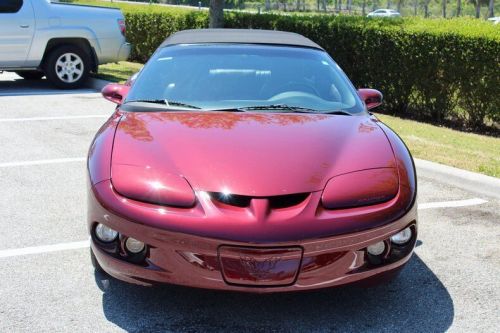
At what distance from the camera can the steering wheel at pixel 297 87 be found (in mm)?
4719

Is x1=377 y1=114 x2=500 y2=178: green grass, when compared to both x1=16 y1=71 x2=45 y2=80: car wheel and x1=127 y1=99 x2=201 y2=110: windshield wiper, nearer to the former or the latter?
x1=127 y1=99 x2=201 y2=110: windshield wiper

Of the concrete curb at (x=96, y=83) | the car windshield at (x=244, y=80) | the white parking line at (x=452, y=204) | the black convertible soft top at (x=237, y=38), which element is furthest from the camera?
the concrete curb at (x=96, y=83)

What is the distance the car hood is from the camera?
3.38 m

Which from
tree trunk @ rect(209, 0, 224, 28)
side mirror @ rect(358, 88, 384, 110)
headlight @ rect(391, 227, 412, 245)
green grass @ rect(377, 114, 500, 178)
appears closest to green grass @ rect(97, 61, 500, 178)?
green grass @ rect(377, 114, 500, 178)

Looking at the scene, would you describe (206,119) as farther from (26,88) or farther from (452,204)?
(26,88)

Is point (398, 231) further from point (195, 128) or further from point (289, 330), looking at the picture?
point (195, 128)

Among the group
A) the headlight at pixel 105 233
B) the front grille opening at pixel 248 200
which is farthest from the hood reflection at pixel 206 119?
the front grille opening at pixel 248 200

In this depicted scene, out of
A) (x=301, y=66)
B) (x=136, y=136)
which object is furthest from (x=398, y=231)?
(x=301, y=66)

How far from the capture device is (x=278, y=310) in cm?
362

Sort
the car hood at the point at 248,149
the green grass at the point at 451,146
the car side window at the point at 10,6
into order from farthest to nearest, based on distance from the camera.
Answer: the car side window at the point at 10,6 < the green grass at the point at 451,146 < the car hood at the point at 248,149

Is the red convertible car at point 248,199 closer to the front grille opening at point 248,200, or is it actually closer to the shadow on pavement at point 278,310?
the front grille opening at point 248,200

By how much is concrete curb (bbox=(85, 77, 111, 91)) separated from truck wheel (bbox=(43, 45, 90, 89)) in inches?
10.4

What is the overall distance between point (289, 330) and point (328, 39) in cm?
881

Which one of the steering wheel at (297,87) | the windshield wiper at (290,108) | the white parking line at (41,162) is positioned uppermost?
the steering wheel at (297,87)
